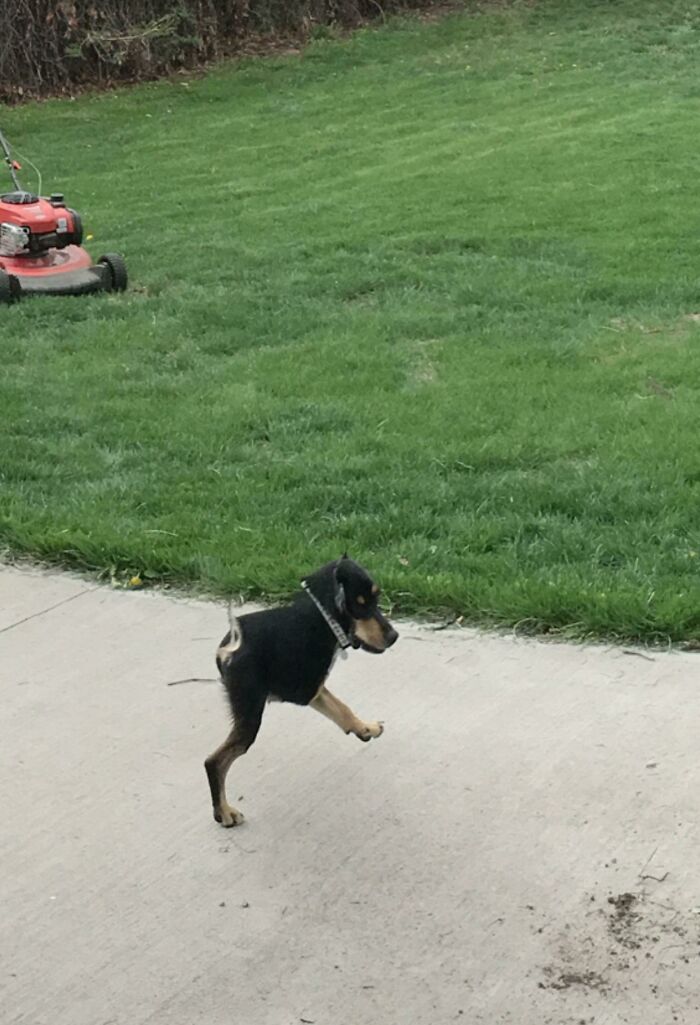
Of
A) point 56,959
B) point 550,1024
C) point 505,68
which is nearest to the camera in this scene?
point 550,1024

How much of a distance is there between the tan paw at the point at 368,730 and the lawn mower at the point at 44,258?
19.7ft

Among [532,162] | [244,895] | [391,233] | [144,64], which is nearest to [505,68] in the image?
[144,64]

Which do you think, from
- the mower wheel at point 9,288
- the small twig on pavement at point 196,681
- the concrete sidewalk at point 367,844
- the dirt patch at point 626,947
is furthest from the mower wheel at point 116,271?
the dirt patch at point 626,947

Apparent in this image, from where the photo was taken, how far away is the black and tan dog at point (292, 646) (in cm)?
321

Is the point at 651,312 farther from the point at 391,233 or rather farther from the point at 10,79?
the point at 10,79

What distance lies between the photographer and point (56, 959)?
289 centimetres

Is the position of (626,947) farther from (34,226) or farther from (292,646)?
(34,226)

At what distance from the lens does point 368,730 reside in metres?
3.51

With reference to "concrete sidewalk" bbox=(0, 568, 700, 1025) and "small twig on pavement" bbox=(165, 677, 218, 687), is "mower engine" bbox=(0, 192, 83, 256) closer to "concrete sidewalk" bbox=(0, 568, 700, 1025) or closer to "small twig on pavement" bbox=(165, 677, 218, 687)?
"concrete sidewalk" bbox=(0, 568, 700, 1025)

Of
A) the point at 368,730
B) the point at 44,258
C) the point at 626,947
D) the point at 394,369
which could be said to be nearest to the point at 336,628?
the point at 368,730

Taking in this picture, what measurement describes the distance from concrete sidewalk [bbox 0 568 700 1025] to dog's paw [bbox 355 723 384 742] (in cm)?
8

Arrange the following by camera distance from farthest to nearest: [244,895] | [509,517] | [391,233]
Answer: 1. [391,233]
2. [509,517]
3. [244,895]

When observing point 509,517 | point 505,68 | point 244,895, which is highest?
point 244,895

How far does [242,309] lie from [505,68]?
11009 mm
